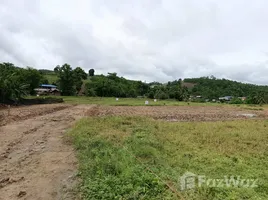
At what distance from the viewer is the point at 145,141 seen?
7.88 m

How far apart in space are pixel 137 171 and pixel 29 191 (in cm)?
224

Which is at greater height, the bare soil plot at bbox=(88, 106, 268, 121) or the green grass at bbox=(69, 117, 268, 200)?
the green grass at bbox=(69, 117, 268, 200)

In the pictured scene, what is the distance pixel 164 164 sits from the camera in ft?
18.6

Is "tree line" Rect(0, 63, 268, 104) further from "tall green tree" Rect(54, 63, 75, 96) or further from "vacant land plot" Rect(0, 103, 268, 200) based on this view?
"vacant land plot" Rect(0, 103, 268, 200)

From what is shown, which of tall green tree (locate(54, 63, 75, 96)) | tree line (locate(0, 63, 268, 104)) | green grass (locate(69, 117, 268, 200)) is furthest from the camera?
tall green tree (locate(54, 63, 75, 96))

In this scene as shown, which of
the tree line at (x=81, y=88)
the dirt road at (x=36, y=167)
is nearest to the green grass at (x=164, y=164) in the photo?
the dirt road at (x=36, y=167)

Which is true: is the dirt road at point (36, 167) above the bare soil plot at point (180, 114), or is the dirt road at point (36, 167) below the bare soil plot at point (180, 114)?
below

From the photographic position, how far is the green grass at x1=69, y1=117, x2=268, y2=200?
4.10 meters

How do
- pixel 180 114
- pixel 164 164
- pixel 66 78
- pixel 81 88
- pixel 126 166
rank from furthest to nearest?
pixel 81 88 < pixel 66 78 < pixel 180 114 < pixel 164 164 < pixel 126 166

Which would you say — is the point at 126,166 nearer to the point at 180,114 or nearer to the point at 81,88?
the point at 180,114

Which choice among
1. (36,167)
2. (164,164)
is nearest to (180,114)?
(164,164)

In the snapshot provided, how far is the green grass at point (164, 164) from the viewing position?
4.10 meters

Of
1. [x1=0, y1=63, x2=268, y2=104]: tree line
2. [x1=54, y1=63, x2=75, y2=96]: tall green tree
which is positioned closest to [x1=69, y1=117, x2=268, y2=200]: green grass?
[x1=0, y1=63, x2=268, y2=104]: tree line

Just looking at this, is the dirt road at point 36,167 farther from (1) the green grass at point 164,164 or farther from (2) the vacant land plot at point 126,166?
(1) the green grass at point 164,164
